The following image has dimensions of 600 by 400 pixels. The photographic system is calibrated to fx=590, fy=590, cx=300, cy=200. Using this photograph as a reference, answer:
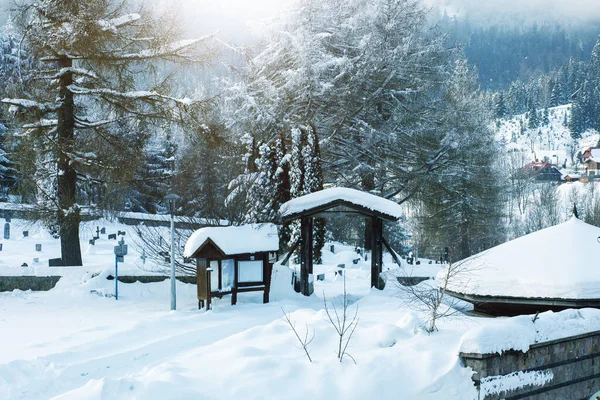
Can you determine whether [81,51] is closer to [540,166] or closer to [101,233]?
[101,233]

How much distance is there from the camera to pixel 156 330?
1123 cm

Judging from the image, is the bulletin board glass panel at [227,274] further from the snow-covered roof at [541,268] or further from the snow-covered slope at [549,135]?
the snow-covered slope at [549,135]

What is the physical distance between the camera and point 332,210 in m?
16.0

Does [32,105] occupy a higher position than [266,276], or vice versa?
[32,105]

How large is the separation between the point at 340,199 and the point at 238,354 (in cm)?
817

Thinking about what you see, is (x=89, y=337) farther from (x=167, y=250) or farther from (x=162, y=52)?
(x=162, y=52)

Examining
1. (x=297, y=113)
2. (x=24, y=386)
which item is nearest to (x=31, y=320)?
(x=24, y=386)

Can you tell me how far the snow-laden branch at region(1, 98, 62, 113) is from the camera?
665 inches

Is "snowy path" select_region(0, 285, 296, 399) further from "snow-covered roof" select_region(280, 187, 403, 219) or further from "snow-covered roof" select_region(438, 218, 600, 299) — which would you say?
"snow-covered roof" select_region(438, 218, 600, 299)

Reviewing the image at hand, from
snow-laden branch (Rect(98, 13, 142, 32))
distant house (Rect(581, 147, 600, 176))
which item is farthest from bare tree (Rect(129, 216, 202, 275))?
distant house (Rect(581, 147, 600, 176))

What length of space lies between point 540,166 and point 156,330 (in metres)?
84.4

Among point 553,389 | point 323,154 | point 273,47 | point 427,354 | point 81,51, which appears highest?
point 273,47

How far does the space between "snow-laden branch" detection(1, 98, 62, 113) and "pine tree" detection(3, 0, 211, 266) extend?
3 centimetres

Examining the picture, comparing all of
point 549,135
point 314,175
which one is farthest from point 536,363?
point 549,135
